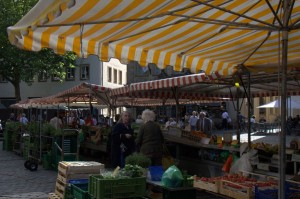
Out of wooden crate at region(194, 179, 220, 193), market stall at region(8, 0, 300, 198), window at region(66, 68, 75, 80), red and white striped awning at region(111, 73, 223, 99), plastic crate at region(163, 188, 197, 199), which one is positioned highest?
window at region(66, 68, 75, 80)

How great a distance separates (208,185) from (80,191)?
1701 mm

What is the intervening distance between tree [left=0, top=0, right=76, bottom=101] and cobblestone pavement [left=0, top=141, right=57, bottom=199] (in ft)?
65.7

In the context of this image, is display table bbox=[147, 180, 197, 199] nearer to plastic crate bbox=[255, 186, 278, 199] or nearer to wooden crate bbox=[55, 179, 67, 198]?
plastic crate bbox=[255, 186, 278, 199]

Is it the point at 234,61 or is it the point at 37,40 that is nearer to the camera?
the point at 37,40

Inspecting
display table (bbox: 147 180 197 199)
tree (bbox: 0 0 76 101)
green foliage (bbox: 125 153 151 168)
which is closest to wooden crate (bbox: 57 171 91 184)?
green foliage (bbox: 125 153 151 168)

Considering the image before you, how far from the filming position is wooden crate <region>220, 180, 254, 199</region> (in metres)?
5.32

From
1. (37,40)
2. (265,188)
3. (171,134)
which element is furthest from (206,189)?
(171,134)

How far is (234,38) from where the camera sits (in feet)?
19.0

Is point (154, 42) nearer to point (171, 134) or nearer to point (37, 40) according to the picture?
point (37, 40)

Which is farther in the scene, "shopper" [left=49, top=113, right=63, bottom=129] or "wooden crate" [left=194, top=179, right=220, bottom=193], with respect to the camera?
"shopper" [left=49, top=113, right=63, bottom=129]

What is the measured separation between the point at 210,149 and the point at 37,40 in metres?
6.42

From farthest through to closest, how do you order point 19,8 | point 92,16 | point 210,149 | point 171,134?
point 19,8, point 171,134, point 210,149, point 92,16

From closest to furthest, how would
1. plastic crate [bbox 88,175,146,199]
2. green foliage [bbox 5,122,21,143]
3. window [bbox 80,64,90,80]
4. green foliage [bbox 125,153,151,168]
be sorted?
plastic crate [bbox 88,175,146,199], green foliage [bbox 125,153,151,168], green foliage [bbox 5,122,21,143], window [bbox 80,64,90,80]

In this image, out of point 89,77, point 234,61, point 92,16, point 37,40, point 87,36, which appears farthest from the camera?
point 89,77
